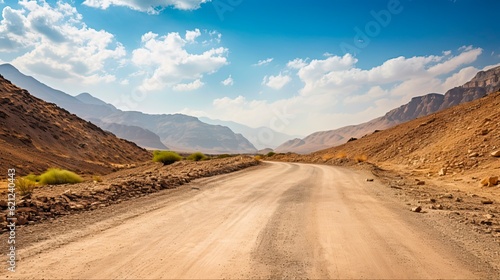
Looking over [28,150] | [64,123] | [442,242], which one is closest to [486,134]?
[442,242]

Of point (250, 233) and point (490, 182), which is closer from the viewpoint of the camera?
point (250, 233)

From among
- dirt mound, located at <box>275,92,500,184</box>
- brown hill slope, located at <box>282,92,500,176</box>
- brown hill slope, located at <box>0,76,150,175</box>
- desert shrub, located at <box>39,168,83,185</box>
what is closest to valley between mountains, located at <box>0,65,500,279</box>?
dirt mound, located at <box>275,92,500,184</box>

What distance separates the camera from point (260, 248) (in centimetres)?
445

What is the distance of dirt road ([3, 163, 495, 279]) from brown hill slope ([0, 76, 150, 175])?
22.5 m

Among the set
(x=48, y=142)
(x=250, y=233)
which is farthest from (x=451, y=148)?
(x=48, y=142)

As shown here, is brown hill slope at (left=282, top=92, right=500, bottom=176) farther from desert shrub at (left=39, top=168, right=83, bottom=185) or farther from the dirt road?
desert shrub at (left=39, top=168, right=83, bottom=185)

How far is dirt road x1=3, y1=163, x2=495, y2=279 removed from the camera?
11.9ft

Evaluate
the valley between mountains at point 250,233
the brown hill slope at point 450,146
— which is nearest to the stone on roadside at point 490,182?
the valley between mountains at point 250,233

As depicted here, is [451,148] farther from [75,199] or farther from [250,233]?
[75,199]

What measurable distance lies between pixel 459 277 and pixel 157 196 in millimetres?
7859

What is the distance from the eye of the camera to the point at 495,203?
29.3ft

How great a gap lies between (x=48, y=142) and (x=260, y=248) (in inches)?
1618

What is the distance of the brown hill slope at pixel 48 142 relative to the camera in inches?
1046

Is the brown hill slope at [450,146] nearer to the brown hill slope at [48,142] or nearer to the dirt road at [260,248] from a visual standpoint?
the dirt road at [260,248]
